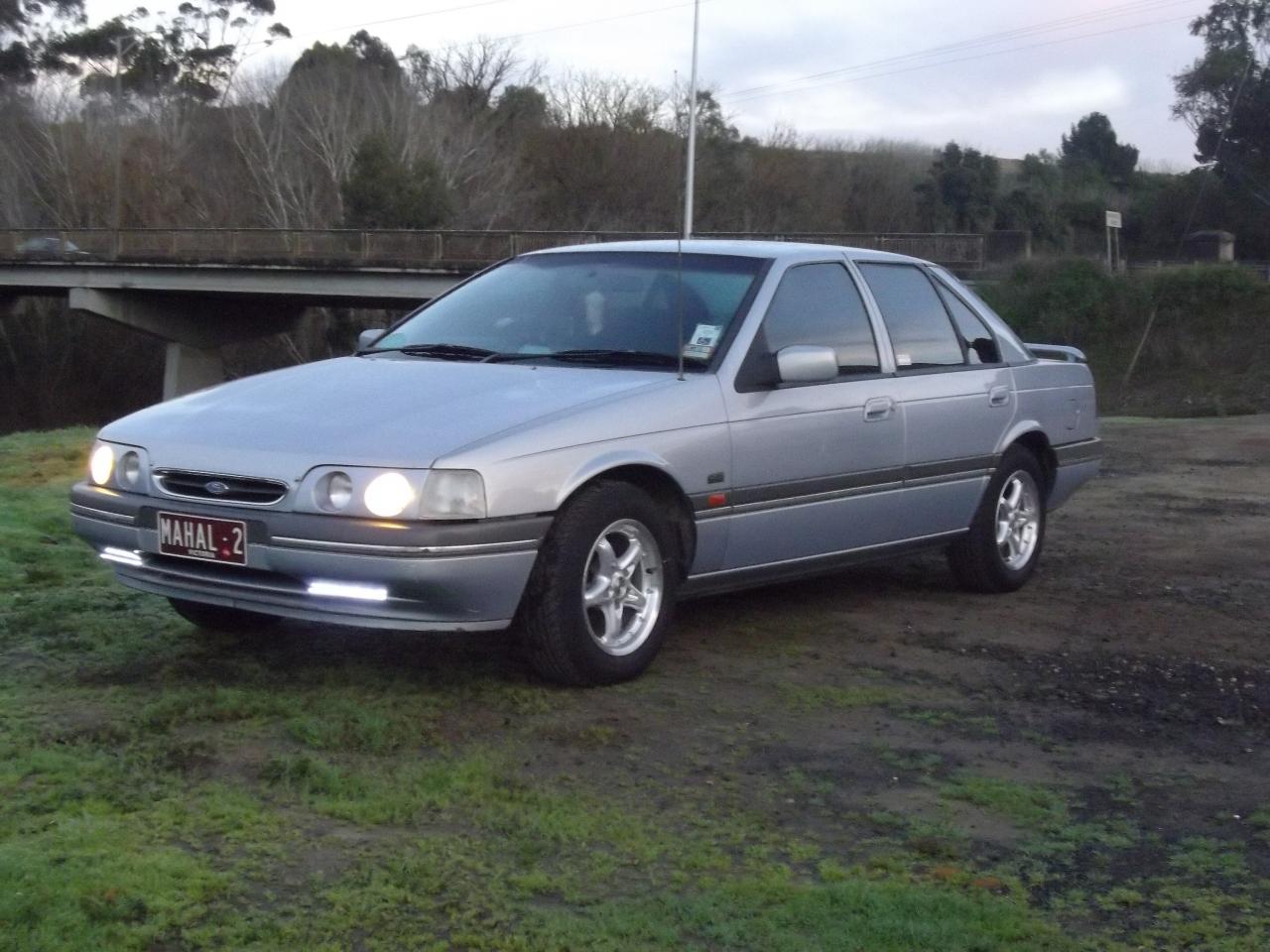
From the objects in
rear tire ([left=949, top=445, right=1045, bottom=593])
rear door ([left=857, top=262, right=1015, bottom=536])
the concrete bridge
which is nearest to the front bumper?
rear door ([left=857, top=262, right=1015, bottom=536])

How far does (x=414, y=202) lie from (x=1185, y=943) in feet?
192

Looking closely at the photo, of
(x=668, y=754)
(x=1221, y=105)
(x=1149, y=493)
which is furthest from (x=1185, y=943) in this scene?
(x=1221, y=105)

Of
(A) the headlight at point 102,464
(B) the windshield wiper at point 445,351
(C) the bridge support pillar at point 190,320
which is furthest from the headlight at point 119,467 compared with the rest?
(C) the bridge support pillar at point 190,320

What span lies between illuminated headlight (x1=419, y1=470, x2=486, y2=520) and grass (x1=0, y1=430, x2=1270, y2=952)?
24.0 inches

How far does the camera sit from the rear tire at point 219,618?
5.56 metres

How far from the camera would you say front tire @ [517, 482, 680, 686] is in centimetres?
482

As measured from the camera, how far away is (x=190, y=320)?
56281 millimetres

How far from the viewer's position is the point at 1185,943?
3189mm

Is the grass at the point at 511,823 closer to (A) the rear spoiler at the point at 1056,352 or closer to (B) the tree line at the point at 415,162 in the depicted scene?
(A) the rear spoiler at the point at 1056,352

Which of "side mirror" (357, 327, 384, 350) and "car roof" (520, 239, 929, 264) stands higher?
"car roof" (520, 239, 929, 264)

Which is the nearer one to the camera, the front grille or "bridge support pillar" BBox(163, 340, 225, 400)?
the front grille

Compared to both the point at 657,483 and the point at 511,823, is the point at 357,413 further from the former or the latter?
the point at 511,823

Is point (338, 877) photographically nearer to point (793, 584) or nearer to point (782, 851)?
point (782, 851)

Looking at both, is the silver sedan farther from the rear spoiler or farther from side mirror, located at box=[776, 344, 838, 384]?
the rear spoiler
